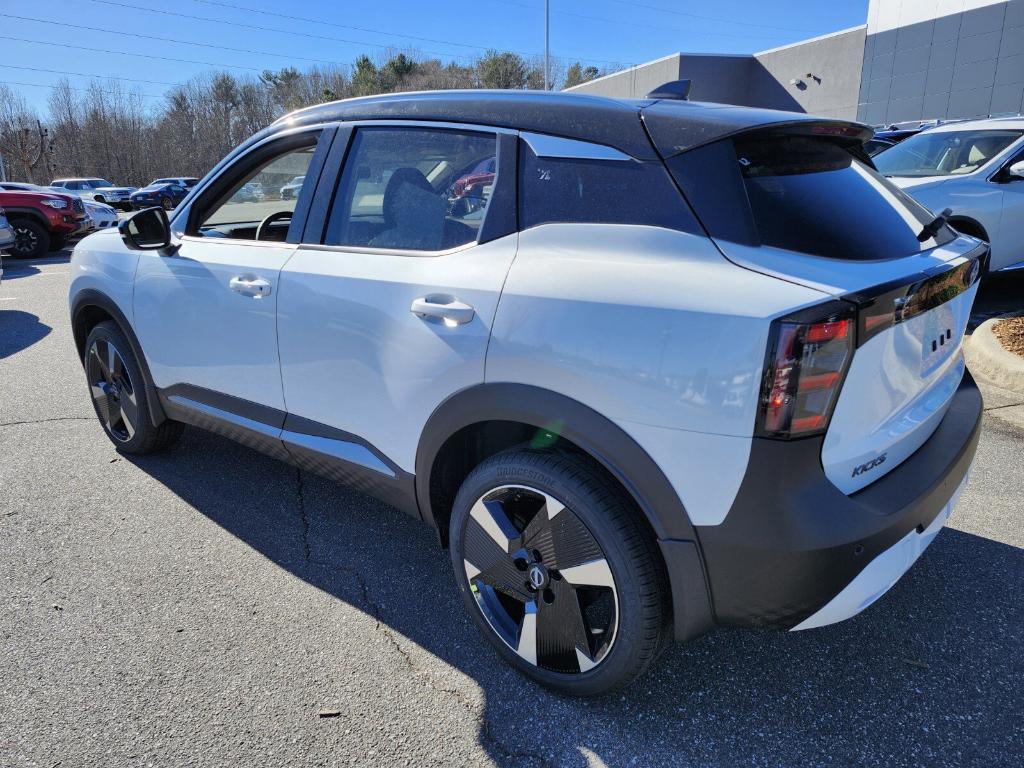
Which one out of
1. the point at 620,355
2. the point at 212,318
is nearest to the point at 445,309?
the point at 620,355

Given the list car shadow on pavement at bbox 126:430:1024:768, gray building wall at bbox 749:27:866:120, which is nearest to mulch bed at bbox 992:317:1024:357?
Result: car shadow on pavement at bbox 126:430:1024:768

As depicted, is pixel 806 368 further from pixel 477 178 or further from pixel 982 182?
pixel 982 182

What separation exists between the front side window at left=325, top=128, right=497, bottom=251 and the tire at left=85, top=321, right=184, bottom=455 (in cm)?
164

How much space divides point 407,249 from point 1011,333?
4967mm

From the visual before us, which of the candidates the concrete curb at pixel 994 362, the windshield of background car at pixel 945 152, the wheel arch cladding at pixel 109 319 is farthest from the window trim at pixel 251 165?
the windshield of background car at pixel 945 152

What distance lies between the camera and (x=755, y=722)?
2061mm

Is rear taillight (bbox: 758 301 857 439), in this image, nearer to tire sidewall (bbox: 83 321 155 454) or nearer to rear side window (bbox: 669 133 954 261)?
rear side window (bbox: 669 133 954 261)

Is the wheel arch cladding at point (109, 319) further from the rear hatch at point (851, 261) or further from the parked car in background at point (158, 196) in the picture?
the parked car in background at point (158, 196)

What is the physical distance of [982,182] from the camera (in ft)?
22.1

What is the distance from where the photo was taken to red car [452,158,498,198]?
2.21 m

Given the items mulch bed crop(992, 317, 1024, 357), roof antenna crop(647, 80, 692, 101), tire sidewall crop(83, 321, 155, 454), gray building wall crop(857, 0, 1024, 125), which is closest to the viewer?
roof antenna crop(647, 80, 692, 101)

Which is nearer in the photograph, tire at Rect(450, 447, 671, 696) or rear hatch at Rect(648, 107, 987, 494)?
rear hatch at Rect(648, 107, 987, 494)

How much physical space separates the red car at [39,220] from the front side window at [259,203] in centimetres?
1251

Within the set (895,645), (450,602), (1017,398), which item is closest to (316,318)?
(450,602)
